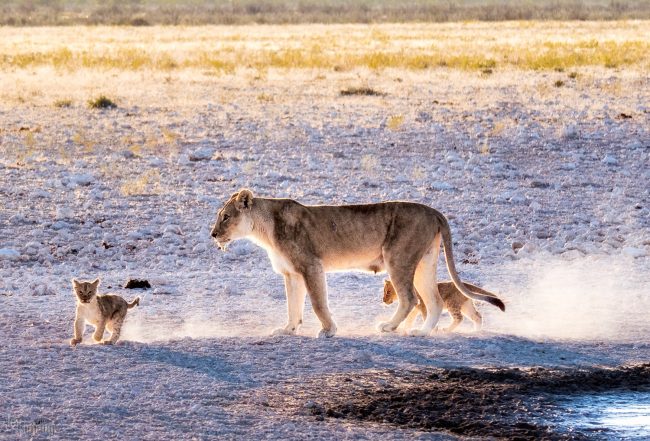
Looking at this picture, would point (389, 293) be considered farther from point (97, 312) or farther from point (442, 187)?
point (442, 187)

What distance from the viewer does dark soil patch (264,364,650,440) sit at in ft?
22.8

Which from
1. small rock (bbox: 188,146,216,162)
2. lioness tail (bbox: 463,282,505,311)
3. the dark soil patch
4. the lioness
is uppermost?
the lioness

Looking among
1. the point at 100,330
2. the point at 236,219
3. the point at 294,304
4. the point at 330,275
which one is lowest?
the point at 330,275

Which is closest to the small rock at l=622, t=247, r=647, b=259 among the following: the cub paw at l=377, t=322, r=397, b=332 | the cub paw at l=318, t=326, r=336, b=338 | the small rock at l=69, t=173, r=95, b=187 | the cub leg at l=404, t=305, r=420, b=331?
the cub leg at l=404, t=305, r=420, b=331

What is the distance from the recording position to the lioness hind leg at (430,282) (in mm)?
9508

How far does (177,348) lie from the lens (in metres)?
8.78

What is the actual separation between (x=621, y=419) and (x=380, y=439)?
57.3 inches

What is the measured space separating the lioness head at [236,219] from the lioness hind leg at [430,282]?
1.30 meters

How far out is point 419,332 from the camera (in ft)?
30.8

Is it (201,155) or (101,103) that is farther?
(101,103)

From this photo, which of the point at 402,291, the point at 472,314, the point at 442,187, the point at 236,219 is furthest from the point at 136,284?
the point at 442,187

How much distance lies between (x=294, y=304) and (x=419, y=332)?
3.04 feet

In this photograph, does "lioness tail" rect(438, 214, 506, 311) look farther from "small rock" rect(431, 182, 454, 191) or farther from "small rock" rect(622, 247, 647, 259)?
"small rock" rect(431, 182, 454, 191)

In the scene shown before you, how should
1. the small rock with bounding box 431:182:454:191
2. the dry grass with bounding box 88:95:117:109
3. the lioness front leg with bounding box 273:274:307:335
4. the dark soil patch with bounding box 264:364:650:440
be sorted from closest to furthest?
the dark soil patch with bounding box 264:364:650:440
the lioness front leg with bounding box 273:274:307:335
the small rock with bounding box 431:182:454:191
the dry grass with bounding box 88:95:117:109
